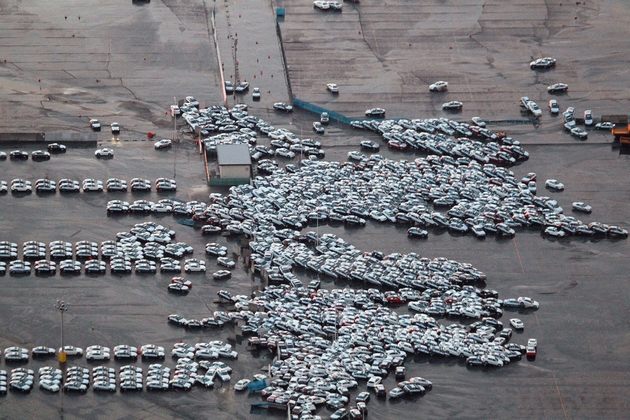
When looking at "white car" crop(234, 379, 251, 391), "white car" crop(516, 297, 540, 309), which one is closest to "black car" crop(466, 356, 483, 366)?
"white car" crop(516, 297, 540, 309)

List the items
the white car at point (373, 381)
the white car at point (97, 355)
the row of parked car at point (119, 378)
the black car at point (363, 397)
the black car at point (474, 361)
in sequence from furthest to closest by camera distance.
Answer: the black car at point (474, 361) < the white car at point (97, 355) < the white car at point (373, 381) < the row of parked car at point (119, 378) < the black car at point (363, 397)

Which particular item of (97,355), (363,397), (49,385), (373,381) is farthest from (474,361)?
(49,385)

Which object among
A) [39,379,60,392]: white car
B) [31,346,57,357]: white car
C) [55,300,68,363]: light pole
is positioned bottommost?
[39,379,60,392]: white car

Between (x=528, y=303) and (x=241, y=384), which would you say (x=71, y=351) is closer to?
(x=241, y=384)

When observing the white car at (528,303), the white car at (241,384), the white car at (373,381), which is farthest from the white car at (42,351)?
the white car at (528,303)

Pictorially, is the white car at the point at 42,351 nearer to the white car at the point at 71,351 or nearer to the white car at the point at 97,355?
the white car at the point at 71,351

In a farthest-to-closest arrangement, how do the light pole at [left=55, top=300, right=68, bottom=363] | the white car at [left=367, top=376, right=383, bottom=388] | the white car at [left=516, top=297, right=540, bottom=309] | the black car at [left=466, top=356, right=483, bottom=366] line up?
the white car at [left=516, top=297, right=540, bottom=309], the black car at [left=466, top=356, right=483, bottom=366], the light pole at [left=55, top=300, right=68, bottom=363], the white car at [left=367, top=376, right=383, bottom=388]

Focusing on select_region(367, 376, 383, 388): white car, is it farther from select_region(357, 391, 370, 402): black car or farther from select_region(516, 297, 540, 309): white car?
select_region(516, 297, 540, 309): white car

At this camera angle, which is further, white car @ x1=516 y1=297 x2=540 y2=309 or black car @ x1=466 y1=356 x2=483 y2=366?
white car @ x1=516 y1=297 x2=540 y2=309

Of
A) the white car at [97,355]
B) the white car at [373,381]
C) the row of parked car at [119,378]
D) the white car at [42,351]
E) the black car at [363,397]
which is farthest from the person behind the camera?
the white car at [42,351]

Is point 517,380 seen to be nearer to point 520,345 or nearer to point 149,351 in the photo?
point 520,345

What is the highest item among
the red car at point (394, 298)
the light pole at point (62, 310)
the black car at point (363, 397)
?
the red car at point (394, 298)
